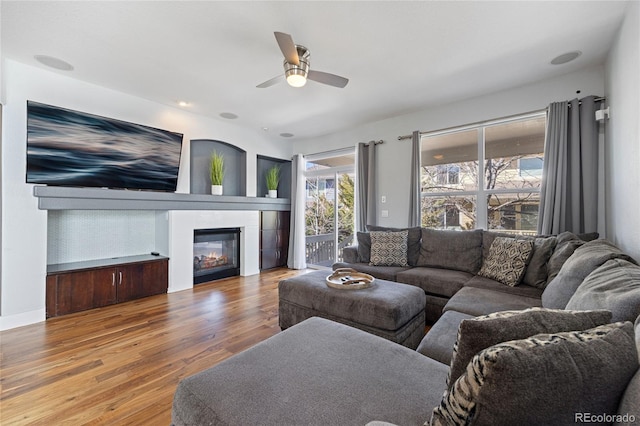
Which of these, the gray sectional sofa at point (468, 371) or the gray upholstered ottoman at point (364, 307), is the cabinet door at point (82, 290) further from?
the gray sectional sofa at point (468, 371)

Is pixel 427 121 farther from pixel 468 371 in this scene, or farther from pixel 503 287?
pixel 468 371

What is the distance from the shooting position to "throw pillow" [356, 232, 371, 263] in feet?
12.4

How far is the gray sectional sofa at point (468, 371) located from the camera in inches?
20.6

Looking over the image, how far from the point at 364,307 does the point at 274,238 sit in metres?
3.72

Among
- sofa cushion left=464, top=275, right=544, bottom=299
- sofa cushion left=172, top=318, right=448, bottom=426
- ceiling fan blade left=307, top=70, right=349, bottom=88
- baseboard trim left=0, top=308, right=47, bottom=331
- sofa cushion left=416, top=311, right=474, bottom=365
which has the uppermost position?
ceiling fan blade left=307, top=70, right=349, bottom=88

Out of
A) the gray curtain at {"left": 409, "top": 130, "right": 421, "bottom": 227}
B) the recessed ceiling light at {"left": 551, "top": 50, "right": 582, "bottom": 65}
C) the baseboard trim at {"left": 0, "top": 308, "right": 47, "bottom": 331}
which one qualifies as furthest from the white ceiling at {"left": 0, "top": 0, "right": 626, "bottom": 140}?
the baseboard trim at {"left": 0, "top": 308, "right": 47, "bottom": 331}

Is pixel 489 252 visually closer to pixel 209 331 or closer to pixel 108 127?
pixel 209 331

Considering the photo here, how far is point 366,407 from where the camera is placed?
0.91 metres

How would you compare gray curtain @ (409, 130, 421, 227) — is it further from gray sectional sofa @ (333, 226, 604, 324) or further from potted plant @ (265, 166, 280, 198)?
potted plant @ (265, 166, 280, 198)

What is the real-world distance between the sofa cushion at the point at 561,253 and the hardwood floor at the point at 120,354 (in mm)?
2505

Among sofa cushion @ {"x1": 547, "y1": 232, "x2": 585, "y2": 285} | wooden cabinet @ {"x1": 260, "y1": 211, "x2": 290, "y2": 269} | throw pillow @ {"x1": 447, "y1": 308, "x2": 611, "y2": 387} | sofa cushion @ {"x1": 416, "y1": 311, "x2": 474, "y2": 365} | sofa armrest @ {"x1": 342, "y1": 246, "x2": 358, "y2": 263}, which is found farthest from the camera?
wooden cabinet @ {"x1": 260, "y1": 211, "x2": 290, "y2": 269}

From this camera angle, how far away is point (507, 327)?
2.26 feet

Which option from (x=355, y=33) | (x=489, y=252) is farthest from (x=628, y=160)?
(x=355, y=33)

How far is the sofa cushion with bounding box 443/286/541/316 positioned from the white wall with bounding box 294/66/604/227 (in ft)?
6.74
